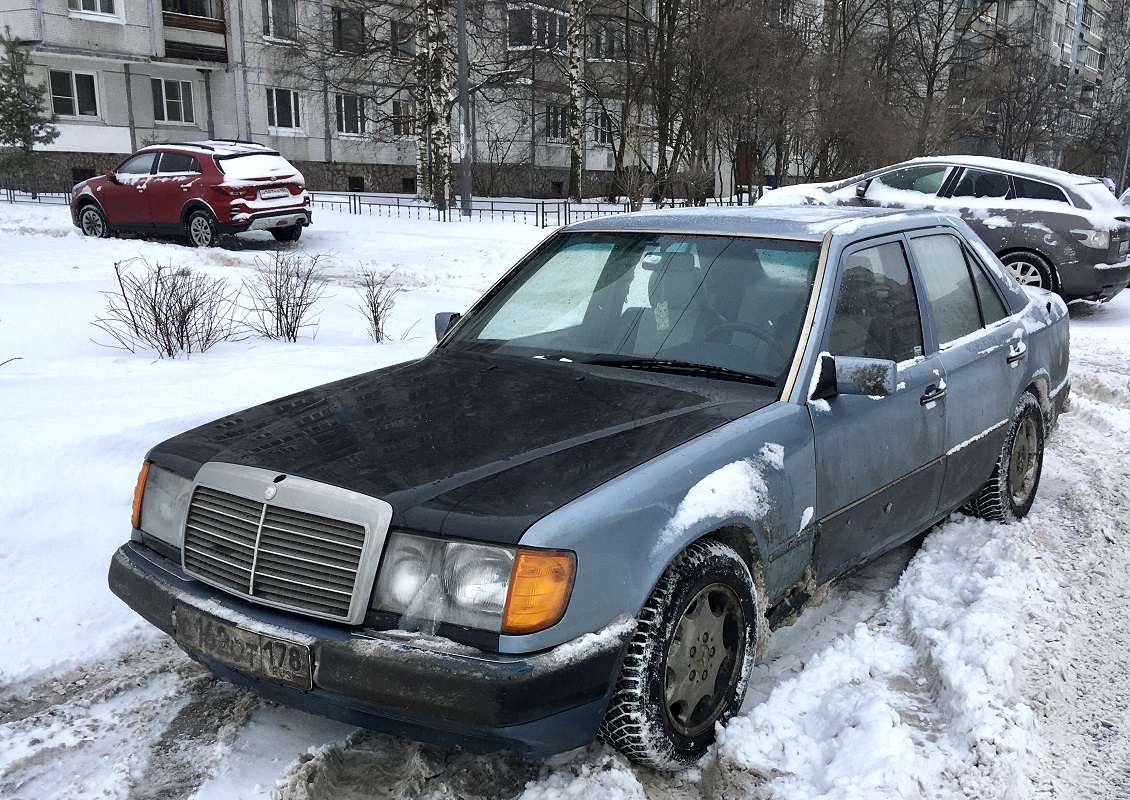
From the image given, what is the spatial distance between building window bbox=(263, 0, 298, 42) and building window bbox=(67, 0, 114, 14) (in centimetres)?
509

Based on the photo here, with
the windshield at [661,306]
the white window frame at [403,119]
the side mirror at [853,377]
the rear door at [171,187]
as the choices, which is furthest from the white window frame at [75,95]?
the side mirror at [853,377]

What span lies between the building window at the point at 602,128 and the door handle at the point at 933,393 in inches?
1156

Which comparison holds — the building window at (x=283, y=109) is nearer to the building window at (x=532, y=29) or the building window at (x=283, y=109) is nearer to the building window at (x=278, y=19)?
the building window at (x=278, y=19)

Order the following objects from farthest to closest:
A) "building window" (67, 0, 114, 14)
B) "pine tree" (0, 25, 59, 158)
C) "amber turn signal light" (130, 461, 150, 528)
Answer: "building window" (67, 0, 114, 14) → "pine tree" (0, 25, 59, 158) → "amber turn signal light" (130, 461, 150, 528)

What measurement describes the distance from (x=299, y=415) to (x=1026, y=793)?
2.49 m

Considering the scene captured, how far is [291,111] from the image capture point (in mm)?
34688

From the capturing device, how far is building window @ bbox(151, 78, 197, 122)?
107 ft

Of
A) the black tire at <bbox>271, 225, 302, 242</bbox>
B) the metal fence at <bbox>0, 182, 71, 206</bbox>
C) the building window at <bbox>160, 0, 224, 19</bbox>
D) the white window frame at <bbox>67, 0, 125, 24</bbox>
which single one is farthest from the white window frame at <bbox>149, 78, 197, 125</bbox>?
the black tire at <bbox>271, 225, 302, 242</bbox>

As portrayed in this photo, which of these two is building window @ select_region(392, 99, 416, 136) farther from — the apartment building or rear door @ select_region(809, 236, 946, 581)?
rear door @ select_region(809, 236, 946, 581)

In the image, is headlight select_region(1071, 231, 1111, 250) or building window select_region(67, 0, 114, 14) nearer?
headlight select_region(1071, 231, 1111, 250)

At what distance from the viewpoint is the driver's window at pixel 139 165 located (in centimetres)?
1681

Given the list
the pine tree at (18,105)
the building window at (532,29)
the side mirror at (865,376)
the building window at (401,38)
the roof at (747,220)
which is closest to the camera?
the side mirror at (865,376)

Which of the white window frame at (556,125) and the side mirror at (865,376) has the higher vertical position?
→ the white window frame at (556,125)

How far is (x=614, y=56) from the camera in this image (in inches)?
1276
